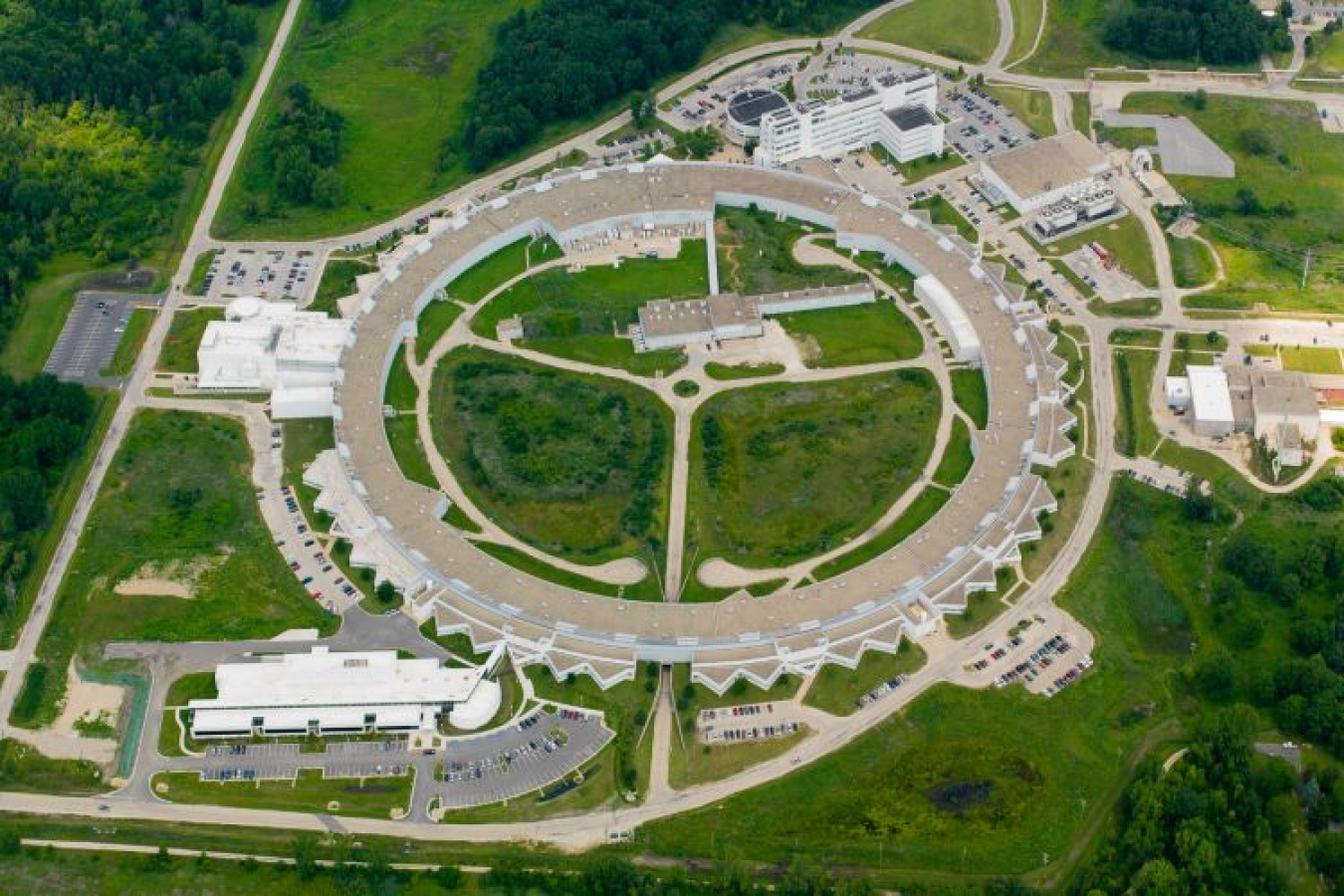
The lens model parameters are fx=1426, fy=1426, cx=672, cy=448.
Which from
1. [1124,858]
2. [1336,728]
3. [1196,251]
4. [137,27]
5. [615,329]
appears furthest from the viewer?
[137,27]

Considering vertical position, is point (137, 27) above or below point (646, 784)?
above

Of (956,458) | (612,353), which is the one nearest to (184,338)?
(612,353)

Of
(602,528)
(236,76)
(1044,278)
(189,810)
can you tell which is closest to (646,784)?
(602,528)

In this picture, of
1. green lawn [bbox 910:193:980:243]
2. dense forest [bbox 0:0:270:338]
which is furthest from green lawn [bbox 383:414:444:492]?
green lawn [bbox 910:193:980:243]

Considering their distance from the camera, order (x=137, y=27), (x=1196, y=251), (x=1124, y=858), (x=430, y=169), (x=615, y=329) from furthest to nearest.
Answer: (x=137, y=27) < (x=430, y=169) < (x=1196, y=251) < (x=615, y=329) < (x=1124, y=858)

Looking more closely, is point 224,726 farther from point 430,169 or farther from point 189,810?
point 430,169

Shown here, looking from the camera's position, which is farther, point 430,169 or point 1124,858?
point 430,169

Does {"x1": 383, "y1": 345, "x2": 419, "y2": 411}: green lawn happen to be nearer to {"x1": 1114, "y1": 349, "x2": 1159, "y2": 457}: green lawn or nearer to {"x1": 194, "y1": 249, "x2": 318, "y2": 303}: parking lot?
{"x1": 194, "y1": 249, "x2": 318, "y2": 303}: parking lot

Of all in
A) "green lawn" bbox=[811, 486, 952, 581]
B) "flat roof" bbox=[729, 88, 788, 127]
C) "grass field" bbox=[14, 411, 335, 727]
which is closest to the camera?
"grass field" bbox=[14, 411, 335, 727]
